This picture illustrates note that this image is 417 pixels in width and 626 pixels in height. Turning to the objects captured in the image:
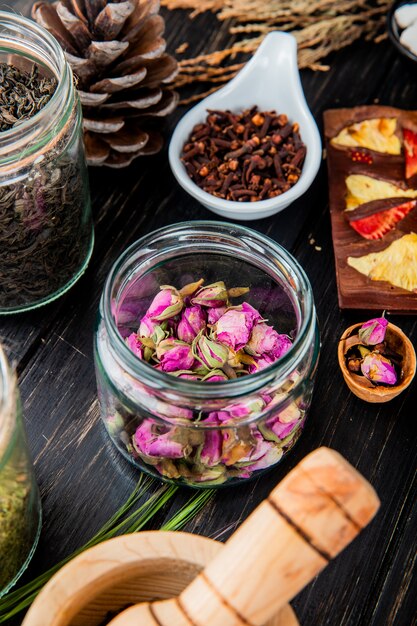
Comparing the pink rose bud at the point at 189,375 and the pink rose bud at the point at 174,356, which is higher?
the pink rose bud at the point at 174,356

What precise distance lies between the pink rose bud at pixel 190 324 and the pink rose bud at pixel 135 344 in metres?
0.05

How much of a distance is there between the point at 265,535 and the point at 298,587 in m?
0.05

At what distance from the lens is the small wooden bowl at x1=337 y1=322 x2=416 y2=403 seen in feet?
3.36

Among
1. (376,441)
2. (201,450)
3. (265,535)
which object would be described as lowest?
(376,441)

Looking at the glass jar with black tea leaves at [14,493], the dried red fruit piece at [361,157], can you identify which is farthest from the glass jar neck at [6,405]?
the dried red fruit piece at [361,157]

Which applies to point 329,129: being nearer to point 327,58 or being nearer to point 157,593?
point 327,58

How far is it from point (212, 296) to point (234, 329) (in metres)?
0.06

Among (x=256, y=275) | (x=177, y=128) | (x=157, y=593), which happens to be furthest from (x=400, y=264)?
(x=157, y=593)

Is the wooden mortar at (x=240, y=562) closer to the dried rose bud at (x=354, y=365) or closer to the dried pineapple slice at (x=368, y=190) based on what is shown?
the dried rose bud at (x=354, y=365)

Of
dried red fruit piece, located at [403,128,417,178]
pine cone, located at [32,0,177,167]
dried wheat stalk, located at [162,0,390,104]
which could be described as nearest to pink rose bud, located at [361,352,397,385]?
dried red fruit piece, located at [403,128,417,178]

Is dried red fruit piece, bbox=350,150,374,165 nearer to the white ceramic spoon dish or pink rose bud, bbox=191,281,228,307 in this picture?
the white ceramic spoon dish

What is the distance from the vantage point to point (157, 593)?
0.82 metres

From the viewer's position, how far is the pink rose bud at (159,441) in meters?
0.89

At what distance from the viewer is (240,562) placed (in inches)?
26.4
